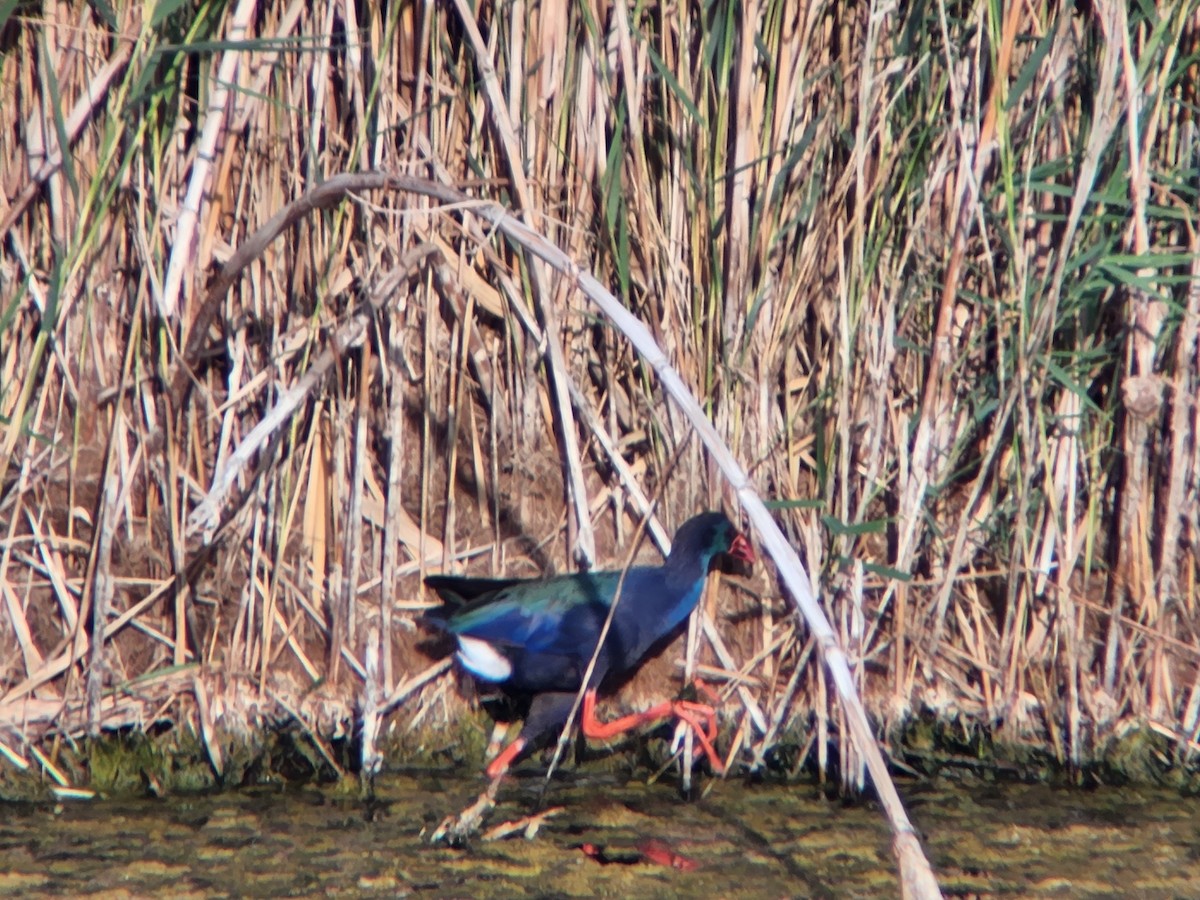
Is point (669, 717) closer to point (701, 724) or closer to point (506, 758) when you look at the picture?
point (701, 724)

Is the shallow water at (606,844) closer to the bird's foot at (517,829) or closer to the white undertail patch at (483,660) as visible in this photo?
the bird's foot at (517,829)

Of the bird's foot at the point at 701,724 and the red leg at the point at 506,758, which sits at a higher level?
the bird's foot at the point at 701,724

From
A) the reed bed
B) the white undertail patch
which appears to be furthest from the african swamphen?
the reed bed

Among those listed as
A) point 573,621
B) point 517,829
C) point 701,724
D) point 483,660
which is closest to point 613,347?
point 573,621

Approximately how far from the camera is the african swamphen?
2.81 meters

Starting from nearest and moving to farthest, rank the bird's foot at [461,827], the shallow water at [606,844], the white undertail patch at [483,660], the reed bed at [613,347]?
the shallow water at [606,844]
the bird's foot at [461,827]
the reed bed at [613,347]
the white undertail patch at [483,660]

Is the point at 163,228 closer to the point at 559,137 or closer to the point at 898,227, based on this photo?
the point at 559,137

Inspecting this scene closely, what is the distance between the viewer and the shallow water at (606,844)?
7.92 feet

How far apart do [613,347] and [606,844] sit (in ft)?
3.53

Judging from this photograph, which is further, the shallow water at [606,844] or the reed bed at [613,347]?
the reed bed at [613,347]

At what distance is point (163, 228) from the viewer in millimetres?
2838

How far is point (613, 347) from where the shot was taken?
2.95m

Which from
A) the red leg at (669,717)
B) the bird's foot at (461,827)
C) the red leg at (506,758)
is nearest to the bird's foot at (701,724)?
the red leg at (669,717)

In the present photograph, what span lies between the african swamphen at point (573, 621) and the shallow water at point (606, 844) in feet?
0.58
